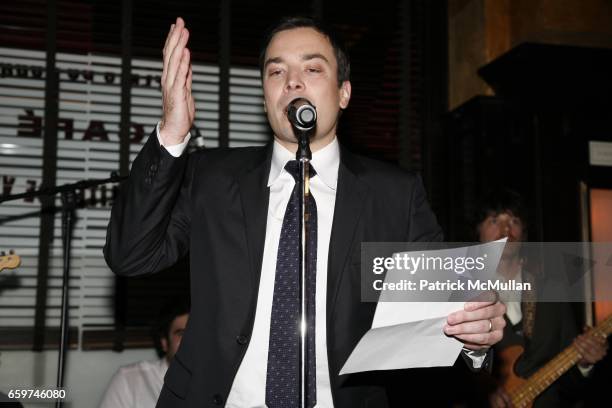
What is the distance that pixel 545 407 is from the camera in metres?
3.18

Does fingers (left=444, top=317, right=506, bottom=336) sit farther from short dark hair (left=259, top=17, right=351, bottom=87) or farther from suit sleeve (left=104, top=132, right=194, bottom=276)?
short dark hair (left=259, top=17, right=351, bottom=87)

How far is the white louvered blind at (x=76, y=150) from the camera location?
12.7ft

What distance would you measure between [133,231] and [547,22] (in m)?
3.47

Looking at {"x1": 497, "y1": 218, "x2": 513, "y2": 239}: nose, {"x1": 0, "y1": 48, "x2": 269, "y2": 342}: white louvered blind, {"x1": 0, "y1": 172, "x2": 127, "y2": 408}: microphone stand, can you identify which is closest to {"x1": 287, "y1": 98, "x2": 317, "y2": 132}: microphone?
{"x1": 0, "y1": 172, "x2": 127, "y2": 408}: microphone stand

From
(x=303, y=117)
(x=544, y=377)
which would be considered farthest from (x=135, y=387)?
(x=303, y=117)

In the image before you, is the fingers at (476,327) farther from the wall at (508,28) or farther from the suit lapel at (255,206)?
the wall at (508,28)

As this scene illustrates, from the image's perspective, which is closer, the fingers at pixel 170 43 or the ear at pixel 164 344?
the fingers at pixel 170 43

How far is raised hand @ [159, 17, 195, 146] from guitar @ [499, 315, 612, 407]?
240 centimetres

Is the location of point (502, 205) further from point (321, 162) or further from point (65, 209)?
point (65, 209)

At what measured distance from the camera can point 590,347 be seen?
10.6 ft

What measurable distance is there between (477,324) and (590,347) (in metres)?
2.15

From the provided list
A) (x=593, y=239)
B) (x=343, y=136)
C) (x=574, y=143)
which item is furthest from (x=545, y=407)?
(x=343, y=136)

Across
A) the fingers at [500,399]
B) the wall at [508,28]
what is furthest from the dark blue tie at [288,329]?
the wall at [508,28]

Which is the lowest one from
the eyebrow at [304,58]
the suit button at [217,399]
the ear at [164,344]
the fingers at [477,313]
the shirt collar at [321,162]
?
the ear at [164,344]
